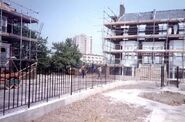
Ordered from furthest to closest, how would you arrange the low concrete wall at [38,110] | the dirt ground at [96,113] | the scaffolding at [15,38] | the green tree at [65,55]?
the green tree at [65,55], the scaffolding at [15,38], the dirt ground at [96,113], the low concrete wall at [38,110]

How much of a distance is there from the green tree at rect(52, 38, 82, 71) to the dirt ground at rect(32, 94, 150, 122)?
31.0 metres

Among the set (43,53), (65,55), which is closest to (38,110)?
(43,53)

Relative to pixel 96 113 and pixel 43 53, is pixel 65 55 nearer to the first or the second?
pixel 43 53

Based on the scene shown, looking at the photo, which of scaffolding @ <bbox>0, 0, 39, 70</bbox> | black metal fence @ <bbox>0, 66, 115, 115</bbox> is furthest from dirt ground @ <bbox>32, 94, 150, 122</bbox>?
scaffolding @ <bbox>0, 0, 39, 70</bbox>

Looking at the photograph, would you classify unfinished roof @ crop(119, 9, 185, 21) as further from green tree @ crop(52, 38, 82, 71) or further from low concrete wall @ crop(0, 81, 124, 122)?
low concrete wall @ crop(0, 81, 124, 122)

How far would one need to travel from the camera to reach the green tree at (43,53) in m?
40.6

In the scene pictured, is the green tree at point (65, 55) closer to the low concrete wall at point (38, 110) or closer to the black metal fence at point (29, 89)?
the black metal fence at point (29, 89)

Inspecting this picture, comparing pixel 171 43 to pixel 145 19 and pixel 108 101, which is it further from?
pixel 108 101

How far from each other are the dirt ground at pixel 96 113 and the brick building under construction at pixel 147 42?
2966 centimetres

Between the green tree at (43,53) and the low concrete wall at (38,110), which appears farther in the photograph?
the green tree at (43,53)

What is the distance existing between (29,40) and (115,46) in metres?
22.5

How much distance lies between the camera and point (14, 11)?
3050 cm

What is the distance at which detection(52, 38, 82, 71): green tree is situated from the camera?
43.3 m

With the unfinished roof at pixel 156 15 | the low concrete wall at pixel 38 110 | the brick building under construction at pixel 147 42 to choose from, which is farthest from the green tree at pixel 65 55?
the low concrete wall at pixel 38 110
